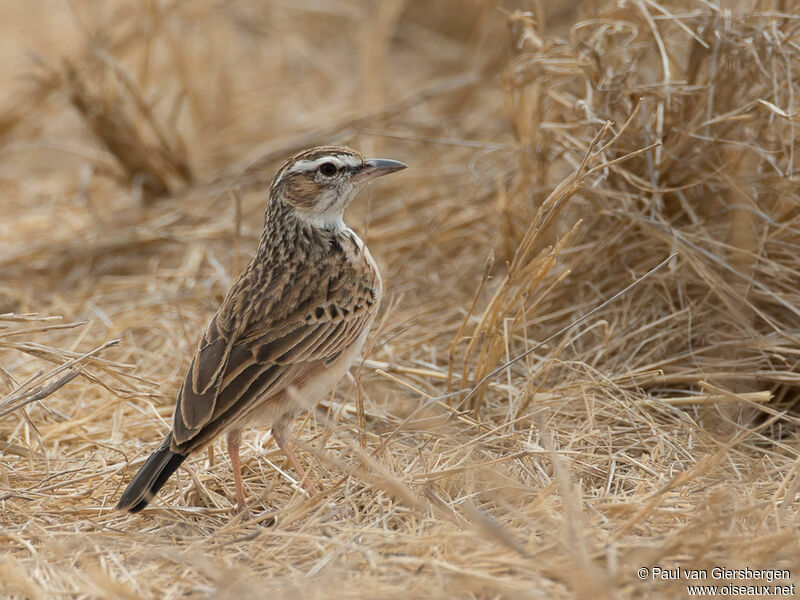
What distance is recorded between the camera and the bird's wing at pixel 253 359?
3918 millimetres

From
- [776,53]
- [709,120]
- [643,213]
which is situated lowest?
[643,213]

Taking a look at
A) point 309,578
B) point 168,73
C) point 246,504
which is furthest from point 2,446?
point 168,73

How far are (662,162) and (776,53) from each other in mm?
813

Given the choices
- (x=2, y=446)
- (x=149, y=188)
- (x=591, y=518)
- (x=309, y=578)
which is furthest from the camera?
(x=149, y=188)

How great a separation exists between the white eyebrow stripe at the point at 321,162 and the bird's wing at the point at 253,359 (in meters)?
0.70

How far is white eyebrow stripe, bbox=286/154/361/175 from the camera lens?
4668 millimetres

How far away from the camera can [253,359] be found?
13.6 ft

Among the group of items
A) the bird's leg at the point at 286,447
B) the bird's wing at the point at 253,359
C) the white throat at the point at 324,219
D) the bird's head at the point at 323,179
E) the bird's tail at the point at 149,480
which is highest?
the bird's head at the point at 323,179

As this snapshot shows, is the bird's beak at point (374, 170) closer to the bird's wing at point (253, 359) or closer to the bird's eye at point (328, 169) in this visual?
the bird's eye at point (328, 169)

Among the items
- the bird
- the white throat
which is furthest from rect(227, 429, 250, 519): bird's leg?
the white throat

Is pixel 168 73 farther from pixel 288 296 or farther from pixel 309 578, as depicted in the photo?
pixel 309 578

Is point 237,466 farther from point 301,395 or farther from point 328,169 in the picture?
point 328,169

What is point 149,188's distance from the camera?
26.0ft

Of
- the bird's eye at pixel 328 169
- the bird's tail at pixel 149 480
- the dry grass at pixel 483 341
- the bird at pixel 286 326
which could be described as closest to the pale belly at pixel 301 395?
the bird at pixel 286 326
